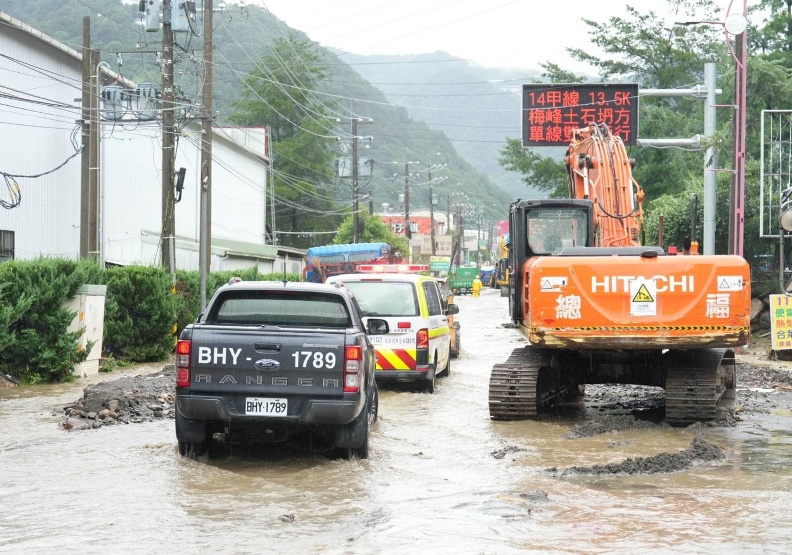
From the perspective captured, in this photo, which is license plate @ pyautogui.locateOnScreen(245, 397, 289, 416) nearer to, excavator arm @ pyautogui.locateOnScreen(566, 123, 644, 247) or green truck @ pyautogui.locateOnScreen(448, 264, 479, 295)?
excavator arm @ pyautogui.locateOnScreen(566, 123, 644, 247)

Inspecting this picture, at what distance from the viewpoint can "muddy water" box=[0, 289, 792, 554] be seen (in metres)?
7.77

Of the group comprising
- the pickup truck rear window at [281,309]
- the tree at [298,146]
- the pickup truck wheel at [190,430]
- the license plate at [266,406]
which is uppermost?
the tree at [298,146]

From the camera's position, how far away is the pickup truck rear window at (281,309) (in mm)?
11250

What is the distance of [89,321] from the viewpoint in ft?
68.6

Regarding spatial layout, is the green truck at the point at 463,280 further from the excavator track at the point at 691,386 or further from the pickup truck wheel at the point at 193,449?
the pickup truck wheel at the point at 193,449

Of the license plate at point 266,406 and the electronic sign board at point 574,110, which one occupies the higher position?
the electronic sign board at point 574,110

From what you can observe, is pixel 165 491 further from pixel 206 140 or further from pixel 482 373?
pixel 206 140

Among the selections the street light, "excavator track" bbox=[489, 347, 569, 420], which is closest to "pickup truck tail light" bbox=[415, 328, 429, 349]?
"excavator track" bbox=[489, 347, 569, 420]

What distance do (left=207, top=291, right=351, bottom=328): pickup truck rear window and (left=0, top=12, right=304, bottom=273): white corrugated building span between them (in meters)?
12.8

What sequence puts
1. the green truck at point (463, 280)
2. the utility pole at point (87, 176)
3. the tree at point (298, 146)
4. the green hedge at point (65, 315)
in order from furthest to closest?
the green truck at point (463, 280)
the tree at point (298, 146)
the utility pole at point (87, 176)
the green hedge at point (65, 315)

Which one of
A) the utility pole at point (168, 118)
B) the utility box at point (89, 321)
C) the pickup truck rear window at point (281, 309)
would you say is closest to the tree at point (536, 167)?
the utility pole at point (168, 118)

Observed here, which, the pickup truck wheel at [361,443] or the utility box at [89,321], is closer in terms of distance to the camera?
the pickup truck wheel at [361,443]

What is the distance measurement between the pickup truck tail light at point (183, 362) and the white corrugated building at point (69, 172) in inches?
531

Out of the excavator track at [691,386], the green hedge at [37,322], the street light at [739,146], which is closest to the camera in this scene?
the excavator track at [691,386]
